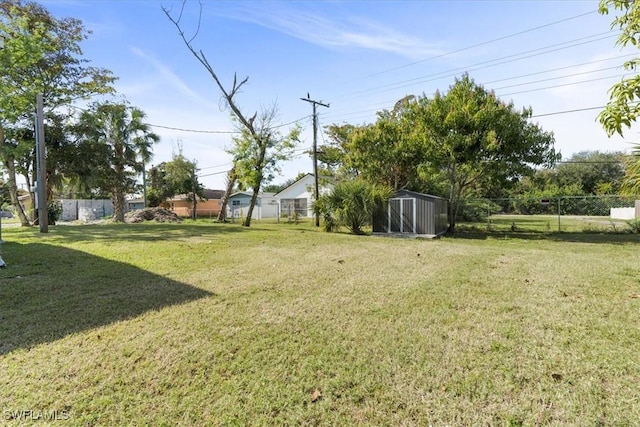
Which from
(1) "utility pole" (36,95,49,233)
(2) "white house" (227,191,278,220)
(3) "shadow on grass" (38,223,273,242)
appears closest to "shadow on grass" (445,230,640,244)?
(3) "shadow on grass" (38,223,273,242)

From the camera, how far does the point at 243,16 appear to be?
453 inches

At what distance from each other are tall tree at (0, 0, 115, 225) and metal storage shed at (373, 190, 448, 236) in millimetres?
14599

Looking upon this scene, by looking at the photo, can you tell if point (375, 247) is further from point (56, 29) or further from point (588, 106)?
point (56, 29)

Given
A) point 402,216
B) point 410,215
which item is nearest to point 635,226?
point 410,215

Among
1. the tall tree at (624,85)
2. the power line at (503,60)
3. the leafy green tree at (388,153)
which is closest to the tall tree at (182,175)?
the leafy green tree at (388,153)

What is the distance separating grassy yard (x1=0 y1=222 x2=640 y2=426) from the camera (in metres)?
1.95

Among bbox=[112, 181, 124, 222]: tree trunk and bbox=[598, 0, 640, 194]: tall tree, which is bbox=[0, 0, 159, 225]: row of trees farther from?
bbox=[598, 0, 640, 194]: tall tree

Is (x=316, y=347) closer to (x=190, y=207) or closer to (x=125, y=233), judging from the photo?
(x=125, y=233)

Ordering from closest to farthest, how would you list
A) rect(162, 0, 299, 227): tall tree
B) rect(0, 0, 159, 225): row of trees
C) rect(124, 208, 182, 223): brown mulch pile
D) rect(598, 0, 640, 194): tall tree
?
rect(598, 0, 640, 194): tall tree → rect(0, 0, 159, 225): row of trees → rect(162, 0, 299, 227): tall tree → rect(124, 208, 182, 223): brown mulch pile

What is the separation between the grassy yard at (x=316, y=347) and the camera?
6.40 ft

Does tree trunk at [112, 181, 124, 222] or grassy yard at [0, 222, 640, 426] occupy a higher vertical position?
tree trunk at [112, 181, 124, 222]

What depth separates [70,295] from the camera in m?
4.05

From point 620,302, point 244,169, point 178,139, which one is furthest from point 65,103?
point 620,302

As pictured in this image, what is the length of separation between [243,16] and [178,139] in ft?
69.8
